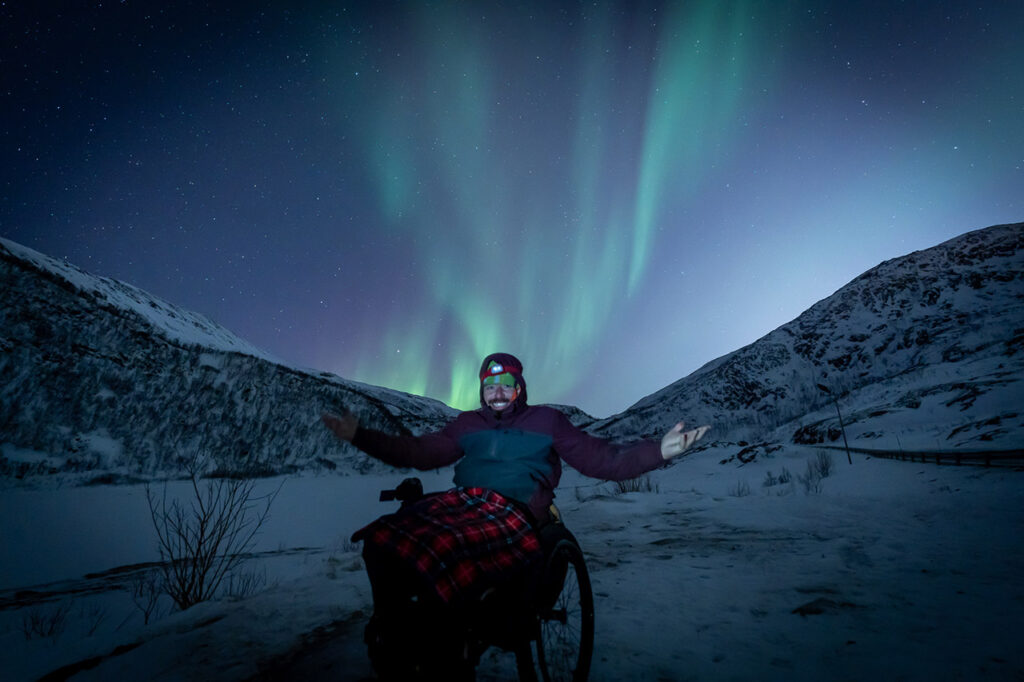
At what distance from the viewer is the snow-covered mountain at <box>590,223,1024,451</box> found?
2817cm

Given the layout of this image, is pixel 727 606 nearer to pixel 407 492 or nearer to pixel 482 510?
pixel 482 510

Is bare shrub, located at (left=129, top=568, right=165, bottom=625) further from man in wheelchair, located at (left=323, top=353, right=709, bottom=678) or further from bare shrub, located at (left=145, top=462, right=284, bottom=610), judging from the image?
man in wheelchair, located at (left=323, top=353, right=709, bottom=678)

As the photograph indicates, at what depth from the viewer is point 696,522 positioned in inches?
283

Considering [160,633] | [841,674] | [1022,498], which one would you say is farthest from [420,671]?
[1022,498]

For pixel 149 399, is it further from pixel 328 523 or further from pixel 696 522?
pixel 696 522

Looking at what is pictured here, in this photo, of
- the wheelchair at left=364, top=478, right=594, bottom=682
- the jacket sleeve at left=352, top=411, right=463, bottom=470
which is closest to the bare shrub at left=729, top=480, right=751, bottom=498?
the jacket sleeve at left=352, top=411, right=463, bottom=470

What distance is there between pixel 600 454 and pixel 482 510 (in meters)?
1.04

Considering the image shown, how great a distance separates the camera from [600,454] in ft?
8.64

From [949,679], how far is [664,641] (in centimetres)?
145

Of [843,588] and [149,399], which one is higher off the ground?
[149,399]

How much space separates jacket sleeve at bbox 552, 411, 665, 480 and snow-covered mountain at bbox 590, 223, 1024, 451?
1093 inches

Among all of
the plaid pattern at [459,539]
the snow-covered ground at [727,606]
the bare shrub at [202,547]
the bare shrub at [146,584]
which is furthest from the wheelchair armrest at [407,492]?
the bare shrub at [146,584]

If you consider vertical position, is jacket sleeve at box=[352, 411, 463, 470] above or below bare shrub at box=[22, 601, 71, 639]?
above

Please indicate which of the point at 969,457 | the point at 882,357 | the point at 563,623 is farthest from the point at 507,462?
the point at 882,357
